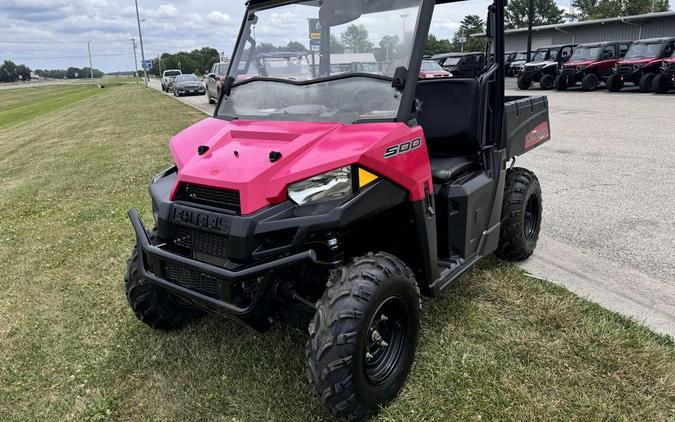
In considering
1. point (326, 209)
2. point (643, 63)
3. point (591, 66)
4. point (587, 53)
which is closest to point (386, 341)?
point (326, 209)

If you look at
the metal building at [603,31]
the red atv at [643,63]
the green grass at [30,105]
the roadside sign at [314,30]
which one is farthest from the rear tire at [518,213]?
the metal building at [603,31]

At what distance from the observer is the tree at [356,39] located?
3002 millimetres

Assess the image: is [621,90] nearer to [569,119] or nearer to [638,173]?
[569,119]

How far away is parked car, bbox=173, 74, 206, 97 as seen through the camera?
106 ft

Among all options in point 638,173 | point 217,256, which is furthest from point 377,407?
point 638,173

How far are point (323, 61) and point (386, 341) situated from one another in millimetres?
1672

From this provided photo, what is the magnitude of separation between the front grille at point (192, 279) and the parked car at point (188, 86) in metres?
31.6

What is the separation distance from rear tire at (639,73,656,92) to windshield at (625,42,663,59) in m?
0.73

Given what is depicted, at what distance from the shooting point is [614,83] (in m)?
20.0

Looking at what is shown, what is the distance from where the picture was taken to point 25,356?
136 inches

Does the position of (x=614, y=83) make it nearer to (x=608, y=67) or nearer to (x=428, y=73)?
(x=608, y=67)

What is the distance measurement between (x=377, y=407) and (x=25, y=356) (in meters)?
2.38

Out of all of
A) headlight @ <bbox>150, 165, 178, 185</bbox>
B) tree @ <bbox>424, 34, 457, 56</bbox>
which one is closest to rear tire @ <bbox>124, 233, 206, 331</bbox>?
headlight @ <bbox>150, 165, 178, 185</bbox>

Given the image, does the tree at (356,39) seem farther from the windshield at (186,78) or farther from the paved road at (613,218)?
the windshield at (186,78)
